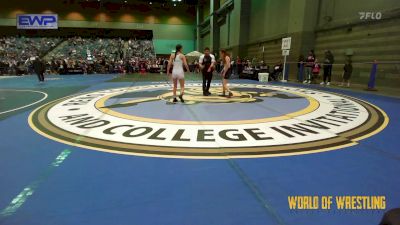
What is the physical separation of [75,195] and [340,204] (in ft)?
7.85

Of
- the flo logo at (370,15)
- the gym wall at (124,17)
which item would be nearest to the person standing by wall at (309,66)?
the flo logo at (370,15)

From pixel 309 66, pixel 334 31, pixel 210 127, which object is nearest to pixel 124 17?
pixel 309 66

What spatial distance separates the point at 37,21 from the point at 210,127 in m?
29.9

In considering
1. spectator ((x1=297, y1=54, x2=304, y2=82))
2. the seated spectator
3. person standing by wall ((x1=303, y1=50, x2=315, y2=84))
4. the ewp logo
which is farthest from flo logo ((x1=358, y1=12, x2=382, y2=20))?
the ewp logo

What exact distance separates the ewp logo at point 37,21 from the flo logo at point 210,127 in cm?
2461

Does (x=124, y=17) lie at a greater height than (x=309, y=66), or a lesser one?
greater

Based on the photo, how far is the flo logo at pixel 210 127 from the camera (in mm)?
3656

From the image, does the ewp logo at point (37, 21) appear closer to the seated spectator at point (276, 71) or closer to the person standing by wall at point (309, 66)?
the seated spectator at point (276, 71)

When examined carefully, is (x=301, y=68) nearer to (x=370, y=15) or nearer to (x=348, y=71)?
(x=348, y=71)

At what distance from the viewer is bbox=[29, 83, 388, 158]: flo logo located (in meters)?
3.66

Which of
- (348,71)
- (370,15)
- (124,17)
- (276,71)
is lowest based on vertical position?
(276,71)

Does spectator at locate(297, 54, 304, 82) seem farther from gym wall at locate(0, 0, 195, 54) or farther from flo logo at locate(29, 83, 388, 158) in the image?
gym wall at locate(0, 0, 195, 54)

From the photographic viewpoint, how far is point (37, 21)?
27250 millimetres

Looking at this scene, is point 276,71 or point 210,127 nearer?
point 210,127
